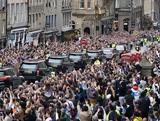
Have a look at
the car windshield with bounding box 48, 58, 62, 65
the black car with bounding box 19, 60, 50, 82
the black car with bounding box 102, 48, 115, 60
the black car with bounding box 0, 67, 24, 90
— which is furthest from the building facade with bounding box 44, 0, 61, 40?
the black car with bounding box 0, 67, 24, 90

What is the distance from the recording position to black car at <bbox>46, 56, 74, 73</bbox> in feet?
153

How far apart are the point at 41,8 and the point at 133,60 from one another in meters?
34.7

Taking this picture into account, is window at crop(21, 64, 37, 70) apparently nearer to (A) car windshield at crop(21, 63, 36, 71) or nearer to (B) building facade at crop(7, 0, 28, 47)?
(A) car windshield at crop(21, 63, 36, 71)

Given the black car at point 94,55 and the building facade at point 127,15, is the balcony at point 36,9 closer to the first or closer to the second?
the black car at point 94,55

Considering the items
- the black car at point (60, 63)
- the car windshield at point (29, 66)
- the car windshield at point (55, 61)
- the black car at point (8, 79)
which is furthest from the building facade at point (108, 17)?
the black car at point (8, 79)

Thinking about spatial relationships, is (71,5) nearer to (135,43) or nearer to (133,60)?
(135,43)

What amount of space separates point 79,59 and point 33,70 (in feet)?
29.7

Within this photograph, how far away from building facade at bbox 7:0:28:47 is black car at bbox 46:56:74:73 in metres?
26.7

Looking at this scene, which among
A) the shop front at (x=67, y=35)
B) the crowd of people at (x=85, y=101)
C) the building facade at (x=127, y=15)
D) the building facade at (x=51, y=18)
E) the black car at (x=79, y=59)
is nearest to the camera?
the crowd of people at (x=85, y=101)

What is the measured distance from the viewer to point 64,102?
26.5 m

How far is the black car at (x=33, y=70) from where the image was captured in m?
42.1

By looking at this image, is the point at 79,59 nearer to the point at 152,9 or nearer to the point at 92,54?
the point at 92,54

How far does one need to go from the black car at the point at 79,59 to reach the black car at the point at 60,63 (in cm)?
117

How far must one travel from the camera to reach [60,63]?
4716 centimetres
